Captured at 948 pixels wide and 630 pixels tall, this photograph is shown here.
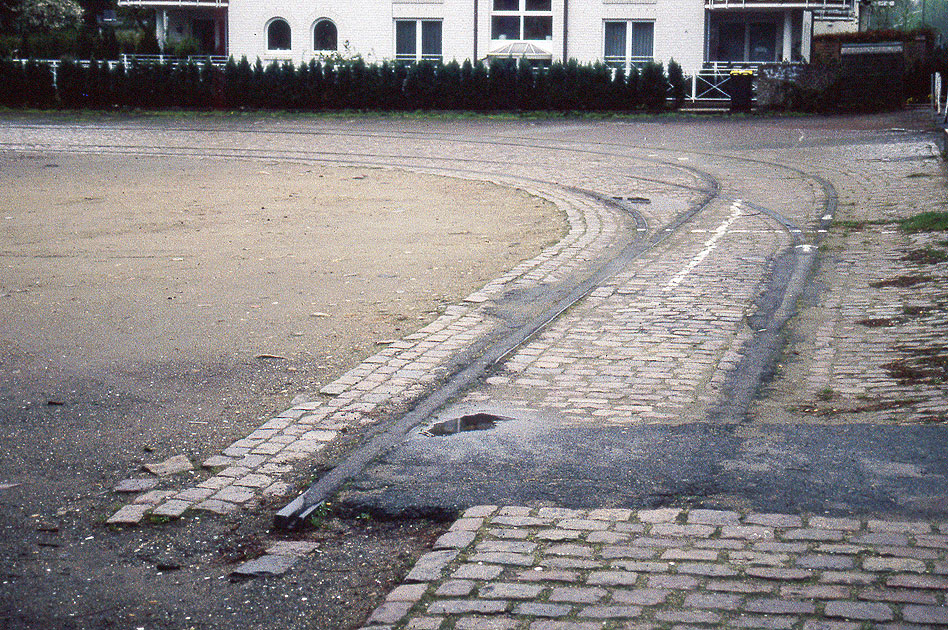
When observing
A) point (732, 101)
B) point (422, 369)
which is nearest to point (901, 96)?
point (732, 101)

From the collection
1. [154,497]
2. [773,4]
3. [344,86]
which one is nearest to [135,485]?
[154,497]

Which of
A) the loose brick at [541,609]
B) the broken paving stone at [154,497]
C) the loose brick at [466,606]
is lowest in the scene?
the loose brick at [466,606]

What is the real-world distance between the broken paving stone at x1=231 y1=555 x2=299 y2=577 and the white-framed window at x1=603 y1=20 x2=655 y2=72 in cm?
3899

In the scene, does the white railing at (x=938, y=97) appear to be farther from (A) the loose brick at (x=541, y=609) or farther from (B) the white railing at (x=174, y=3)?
(B) the white railing at (x=174, y=3)

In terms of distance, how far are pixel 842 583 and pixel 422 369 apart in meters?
3.53

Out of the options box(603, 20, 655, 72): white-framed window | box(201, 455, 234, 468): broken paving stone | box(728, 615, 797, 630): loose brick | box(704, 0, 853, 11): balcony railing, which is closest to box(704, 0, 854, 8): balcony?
box(704, 0, 853, 11): balcony railing

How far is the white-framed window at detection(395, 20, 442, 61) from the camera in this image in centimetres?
4225

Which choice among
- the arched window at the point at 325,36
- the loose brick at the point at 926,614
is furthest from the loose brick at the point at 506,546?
the arched window at the point at 325,36

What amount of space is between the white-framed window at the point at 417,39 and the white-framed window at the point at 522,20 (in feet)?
7.52

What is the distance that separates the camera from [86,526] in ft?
14.8

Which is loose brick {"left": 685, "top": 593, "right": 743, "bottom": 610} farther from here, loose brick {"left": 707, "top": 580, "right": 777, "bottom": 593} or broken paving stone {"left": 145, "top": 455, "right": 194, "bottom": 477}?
broken paving stone {"left": 145, "top": 455, "right": 194, "bottom": 477}

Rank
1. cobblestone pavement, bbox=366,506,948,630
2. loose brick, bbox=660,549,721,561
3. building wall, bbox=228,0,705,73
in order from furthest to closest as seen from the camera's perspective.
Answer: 1. building wall, bbox=228,0,705,73
2. loose brick, bbox=660,549,721,561
3. cobblestone pavement, bbox=366,506,948,630

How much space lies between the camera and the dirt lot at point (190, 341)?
3.98 m

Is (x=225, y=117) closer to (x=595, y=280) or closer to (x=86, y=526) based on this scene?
(x=595, y=280)
